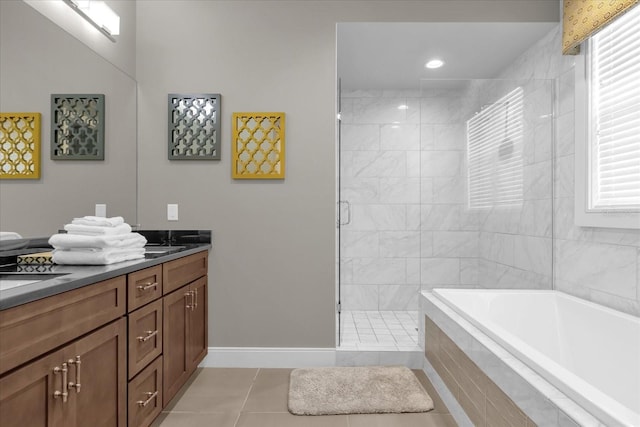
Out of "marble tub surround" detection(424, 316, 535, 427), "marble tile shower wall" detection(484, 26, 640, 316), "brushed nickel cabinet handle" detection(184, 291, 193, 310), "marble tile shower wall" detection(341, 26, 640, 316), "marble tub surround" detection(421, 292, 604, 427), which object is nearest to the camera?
"marble tub surround" detection(421, 292, 604, 427)

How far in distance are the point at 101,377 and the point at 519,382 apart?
1.51 meters

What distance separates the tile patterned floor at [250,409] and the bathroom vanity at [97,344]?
0.15 m

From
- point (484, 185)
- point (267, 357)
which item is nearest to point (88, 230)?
point (267, 357)

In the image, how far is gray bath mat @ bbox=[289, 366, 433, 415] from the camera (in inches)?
82.6

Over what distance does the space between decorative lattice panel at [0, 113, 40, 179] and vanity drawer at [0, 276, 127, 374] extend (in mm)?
734

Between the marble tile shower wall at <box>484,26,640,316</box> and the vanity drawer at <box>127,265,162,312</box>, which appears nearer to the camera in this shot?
the vanity drawer at <box>127,265,162,312</box>

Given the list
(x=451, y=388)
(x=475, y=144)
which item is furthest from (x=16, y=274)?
(x=475, y=144)

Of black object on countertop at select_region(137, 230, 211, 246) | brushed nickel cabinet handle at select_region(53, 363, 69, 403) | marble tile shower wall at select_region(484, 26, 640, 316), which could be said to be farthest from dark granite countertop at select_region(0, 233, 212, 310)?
marble tile shower wall at select_region(484, 26, 640, 316)

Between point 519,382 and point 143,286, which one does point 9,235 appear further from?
point 519,382

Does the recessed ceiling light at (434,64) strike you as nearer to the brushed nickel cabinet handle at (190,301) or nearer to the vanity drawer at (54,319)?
the brushed nickel cabinet handle at (190,301)

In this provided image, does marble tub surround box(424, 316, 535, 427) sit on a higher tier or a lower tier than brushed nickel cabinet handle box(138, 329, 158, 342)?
lower

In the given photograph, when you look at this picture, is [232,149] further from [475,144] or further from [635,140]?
[635,140]

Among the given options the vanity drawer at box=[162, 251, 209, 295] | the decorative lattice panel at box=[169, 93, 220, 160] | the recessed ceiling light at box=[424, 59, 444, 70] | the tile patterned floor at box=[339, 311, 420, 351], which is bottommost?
the tile patterned floor at box=[339, 311, 420, 351]

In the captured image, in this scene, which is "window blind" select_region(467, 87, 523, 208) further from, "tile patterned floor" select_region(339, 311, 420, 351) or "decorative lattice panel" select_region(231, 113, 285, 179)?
"decorative lattice panel" select_region(231, 113, 285, 179)
